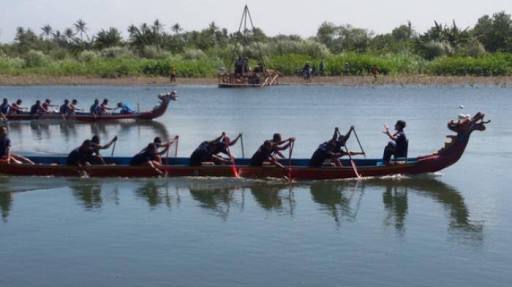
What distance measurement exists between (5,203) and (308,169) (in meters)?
7.68

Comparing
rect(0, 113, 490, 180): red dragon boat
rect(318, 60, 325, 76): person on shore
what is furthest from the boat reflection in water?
rect(318, 60, 325, 76): person on shore

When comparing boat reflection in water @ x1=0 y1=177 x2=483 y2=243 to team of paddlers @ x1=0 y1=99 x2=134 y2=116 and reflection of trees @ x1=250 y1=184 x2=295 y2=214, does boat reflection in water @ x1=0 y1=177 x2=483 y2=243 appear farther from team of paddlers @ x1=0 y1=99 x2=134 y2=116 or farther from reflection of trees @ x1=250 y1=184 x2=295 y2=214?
team of paddlers @ x1=0 y1=99 x2=134 y2=116

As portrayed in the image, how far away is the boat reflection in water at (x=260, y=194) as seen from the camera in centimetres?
2038

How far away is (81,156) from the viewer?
78.7ft

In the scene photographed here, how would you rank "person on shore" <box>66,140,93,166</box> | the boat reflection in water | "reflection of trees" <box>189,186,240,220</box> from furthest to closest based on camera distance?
"person on shore" <box>66,140,93,166</box>, "reflection of trees" <box>189,186,240,220</box>, the boat reflection in water

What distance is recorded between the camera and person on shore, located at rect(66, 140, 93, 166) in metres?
23.9

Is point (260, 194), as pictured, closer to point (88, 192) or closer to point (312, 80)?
point (88, 192)

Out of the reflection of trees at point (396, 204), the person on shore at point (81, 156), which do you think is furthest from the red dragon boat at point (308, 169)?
the reflection of trees at point (396, 204)

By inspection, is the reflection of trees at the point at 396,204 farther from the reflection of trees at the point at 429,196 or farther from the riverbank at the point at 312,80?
the riverbank at the point at 312,80

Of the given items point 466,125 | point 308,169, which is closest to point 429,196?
point 466,125

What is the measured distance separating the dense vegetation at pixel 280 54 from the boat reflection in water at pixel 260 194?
54.2 meters

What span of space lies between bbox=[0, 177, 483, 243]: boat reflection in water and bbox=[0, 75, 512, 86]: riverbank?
48.7 metres

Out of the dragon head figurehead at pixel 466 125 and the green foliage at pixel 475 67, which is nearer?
the dragon head figurehead at pixel 466 125

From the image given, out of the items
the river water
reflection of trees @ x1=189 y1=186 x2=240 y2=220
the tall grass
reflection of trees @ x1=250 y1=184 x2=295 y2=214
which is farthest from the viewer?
the tall grass
